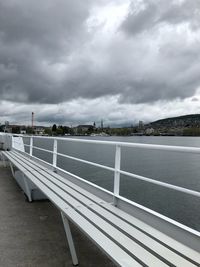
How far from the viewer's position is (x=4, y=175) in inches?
324

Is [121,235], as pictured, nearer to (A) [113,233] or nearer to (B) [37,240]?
(A) [113,233]

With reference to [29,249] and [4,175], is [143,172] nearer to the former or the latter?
[4,175]

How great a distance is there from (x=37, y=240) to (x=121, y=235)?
1503mm

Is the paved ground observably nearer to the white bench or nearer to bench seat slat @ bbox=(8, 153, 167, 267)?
the white bench

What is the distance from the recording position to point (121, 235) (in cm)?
245

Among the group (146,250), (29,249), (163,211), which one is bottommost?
(163,211)

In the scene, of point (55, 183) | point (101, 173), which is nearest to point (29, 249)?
point (55, 183)

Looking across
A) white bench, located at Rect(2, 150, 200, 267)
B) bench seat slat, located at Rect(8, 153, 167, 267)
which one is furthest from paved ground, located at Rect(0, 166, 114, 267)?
bench seat slat, located at Rect(8, 153, 167, 267)

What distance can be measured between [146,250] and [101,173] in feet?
67.6

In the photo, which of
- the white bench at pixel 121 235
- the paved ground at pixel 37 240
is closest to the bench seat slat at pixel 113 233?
the white bench at pixel 121 235

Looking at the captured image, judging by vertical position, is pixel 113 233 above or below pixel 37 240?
above

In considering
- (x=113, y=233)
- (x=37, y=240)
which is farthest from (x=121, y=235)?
(x=37, y=240)

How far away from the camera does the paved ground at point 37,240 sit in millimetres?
2990

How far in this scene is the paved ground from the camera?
2.99 meters
